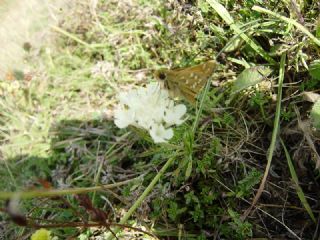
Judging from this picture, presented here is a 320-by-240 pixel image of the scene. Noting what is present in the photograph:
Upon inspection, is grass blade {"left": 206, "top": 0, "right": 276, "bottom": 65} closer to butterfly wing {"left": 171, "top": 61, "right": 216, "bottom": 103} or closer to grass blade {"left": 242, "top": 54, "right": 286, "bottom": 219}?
grass blade {"left": 242, "top": 54, "right": 286, "bottom": 219}

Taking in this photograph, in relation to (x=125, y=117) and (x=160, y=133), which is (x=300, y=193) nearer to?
(x=160, y=133)

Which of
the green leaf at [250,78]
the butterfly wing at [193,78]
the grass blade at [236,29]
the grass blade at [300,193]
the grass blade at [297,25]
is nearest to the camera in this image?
the butterfly wing at [193,78]

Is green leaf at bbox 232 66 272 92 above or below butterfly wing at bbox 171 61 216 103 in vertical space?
below

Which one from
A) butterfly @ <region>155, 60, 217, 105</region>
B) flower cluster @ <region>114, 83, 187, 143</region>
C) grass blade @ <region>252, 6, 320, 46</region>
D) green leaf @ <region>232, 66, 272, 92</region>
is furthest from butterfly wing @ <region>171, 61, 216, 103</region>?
grass blade @ <region>252, 6, 320, 46</region>

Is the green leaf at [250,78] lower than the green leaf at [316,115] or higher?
higher

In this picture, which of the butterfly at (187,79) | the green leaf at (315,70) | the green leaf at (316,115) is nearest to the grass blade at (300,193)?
the green leaf at (316,115)

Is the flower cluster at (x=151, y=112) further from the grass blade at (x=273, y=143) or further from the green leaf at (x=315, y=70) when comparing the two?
the green leaf at (x=315, y=70)
